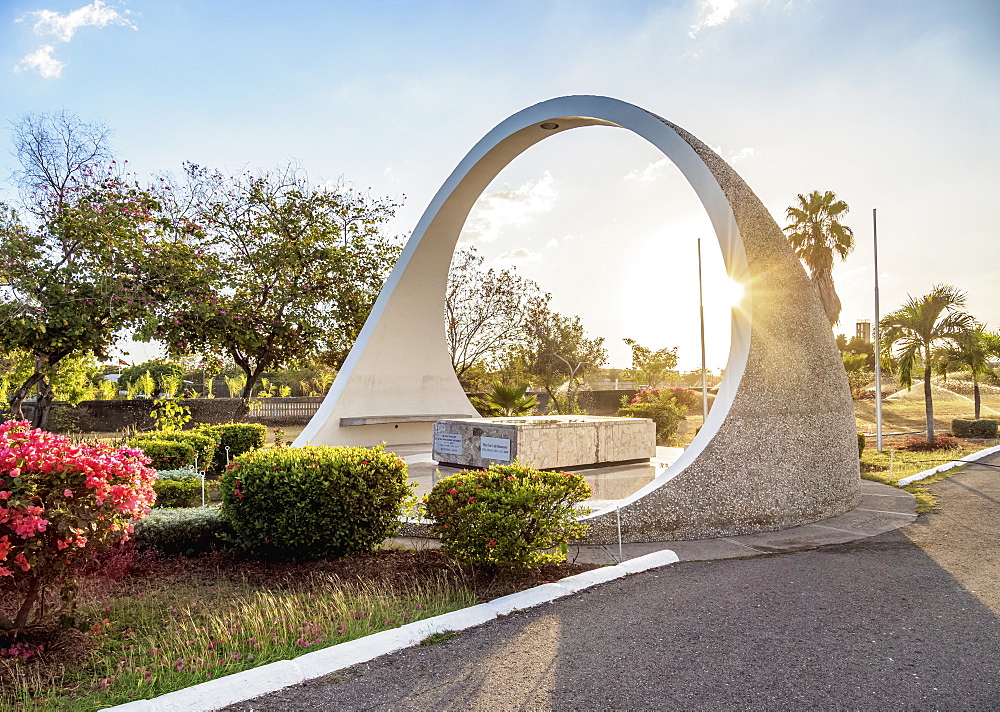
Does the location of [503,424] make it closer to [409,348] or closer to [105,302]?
[409,348]

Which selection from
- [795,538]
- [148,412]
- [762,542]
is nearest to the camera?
[762,542]

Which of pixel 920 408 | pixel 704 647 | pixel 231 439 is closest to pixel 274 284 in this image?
pixel 231 439

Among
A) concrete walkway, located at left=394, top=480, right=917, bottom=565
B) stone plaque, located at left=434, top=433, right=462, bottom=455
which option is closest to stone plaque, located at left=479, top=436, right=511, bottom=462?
stone plaque, located at left=434, top=433, right=462, bottom=455

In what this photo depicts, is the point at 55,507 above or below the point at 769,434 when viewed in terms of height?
below

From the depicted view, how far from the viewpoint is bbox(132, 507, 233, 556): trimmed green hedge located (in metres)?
5.75

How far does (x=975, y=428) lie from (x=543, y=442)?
15756mm

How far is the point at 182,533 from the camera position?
5.82m

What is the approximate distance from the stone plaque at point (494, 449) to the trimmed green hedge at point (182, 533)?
370cm

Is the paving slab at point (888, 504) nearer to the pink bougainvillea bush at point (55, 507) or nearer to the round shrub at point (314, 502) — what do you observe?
the round shrub at point (314, 502)

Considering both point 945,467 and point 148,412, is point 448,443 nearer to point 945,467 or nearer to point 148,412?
point 945,467

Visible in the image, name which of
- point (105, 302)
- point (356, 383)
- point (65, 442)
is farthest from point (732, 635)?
point (105, 302)

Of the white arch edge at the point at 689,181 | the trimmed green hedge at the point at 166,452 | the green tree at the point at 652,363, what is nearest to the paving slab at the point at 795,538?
the white arch edge at the point at 689,181

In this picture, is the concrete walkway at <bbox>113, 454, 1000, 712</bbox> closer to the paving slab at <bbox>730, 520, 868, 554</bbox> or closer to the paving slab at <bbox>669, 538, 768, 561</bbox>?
the paving slab at <bbox>669, 538, 768, 561</bbox>

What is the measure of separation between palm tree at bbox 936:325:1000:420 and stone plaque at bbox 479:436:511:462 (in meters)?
14.6
